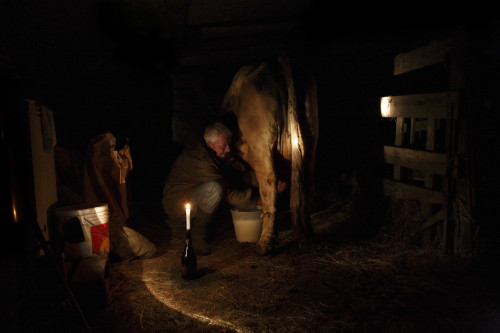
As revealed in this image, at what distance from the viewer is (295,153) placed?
4.54m

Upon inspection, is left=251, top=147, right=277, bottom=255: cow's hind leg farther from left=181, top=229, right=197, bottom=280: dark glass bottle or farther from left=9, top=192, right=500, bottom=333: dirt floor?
left=181, top=229, right=197, bottom=280: dark glass bottle

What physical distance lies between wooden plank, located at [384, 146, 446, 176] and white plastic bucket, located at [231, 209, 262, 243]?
2.10m

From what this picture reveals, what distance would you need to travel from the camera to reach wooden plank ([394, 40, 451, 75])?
445cm

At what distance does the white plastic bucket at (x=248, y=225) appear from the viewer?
5051 millimetres

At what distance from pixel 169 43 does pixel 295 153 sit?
3610mm

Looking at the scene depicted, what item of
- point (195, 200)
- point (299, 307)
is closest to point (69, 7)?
point (195, 200)

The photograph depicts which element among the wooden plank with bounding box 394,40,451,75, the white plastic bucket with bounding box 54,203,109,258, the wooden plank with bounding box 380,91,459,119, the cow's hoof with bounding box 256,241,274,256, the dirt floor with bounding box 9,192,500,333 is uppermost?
the wooden plank with bounding box 394,40,451,75

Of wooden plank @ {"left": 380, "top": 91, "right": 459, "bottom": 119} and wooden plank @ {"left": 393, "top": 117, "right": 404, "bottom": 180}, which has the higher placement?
wooden plank @ {"left": 380, "top": 91, "right": 459, "bottom": 119}

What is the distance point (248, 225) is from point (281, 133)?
54.3 inches

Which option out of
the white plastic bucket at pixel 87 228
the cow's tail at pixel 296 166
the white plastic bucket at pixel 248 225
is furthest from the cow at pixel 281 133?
the white plastic bucket at pixel 87 228

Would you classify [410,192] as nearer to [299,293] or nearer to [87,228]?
[299,293]

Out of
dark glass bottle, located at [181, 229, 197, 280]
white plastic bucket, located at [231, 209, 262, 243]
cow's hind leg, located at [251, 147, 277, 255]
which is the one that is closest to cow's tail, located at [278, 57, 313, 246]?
cow's hind leg, located at [251, 147, 277, 255]

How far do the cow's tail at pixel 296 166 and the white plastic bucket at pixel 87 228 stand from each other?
7.35 ft

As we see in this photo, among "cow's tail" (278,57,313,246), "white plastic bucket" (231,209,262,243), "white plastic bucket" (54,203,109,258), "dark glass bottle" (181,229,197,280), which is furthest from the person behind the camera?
"white plastic bucket" (231,209,262,243)
